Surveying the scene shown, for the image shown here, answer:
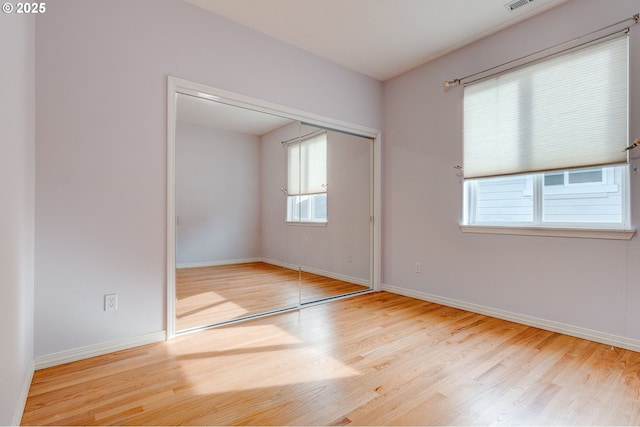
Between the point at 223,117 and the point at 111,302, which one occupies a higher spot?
the point at 223,117

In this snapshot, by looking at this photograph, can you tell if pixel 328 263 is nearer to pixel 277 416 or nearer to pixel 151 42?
pixel 277 416


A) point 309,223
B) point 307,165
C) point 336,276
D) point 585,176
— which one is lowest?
point 336,276

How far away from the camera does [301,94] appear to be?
11.1ft

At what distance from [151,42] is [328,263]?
298 cm

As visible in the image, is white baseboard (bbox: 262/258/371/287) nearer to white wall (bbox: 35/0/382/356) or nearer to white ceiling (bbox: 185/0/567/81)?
white wall (bbox: 35/0/382/356)

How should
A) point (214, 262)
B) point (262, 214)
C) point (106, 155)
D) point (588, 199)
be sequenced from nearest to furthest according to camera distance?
point (106, 155), point (588, 199), point (214, 262), point (262, 214)

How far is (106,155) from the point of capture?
2266 millimetres

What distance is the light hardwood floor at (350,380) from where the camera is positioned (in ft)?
5.18

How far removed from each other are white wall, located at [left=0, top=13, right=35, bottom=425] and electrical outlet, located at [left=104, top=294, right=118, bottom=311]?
1.31 feet

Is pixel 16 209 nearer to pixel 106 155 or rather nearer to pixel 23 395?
pixel 106 155

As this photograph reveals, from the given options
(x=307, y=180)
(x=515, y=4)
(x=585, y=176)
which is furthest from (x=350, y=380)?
(x=515, y=4)

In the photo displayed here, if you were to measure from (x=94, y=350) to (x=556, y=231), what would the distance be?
375 centimetres

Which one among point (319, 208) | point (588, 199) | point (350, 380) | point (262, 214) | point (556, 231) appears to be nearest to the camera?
point (350, 380)

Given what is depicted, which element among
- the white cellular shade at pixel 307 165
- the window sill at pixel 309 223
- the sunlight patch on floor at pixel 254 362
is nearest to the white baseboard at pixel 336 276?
the window sill at pixel 309 223
